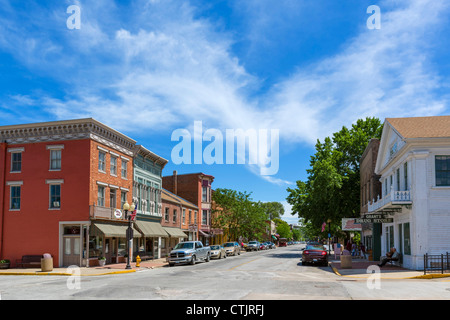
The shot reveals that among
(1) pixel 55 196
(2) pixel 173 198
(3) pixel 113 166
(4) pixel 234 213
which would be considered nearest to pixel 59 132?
(1) pixel 55 196

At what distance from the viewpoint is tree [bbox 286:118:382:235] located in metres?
50.0

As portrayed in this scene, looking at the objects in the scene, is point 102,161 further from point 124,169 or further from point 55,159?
point 124,169

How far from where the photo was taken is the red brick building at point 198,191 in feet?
207

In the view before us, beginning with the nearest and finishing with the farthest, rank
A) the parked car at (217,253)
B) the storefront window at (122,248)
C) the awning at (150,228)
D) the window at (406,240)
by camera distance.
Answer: the window at (406,240) → the storefront window at (122,248) → the awning at (150,228) → the parked car at (217,253)

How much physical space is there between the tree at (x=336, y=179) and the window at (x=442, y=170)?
2312 centimetres

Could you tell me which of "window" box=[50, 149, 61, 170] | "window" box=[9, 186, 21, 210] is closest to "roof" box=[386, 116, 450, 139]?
"window" box=[50, 149, 61, 170]

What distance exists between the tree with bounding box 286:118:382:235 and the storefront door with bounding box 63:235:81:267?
1069 inches

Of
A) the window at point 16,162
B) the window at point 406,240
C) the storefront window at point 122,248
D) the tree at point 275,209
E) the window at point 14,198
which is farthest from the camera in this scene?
the tree at point 275,209

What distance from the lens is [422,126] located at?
29109 mm

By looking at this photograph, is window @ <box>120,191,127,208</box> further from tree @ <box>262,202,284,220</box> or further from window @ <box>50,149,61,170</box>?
tree @ <box>262,202,284,220</box>

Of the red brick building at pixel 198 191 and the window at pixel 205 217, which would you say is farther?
the window at pixel 205 217

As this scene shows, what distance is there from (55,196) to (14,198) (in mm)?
3623

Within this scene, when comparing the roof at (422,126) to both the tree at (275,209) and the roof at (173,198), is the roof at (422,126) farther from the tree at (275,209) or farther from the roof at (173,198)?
the tree at (275,209)

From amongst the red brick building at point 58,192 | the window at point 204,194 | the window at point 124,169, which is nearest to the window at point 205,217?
the window at point 204,194
